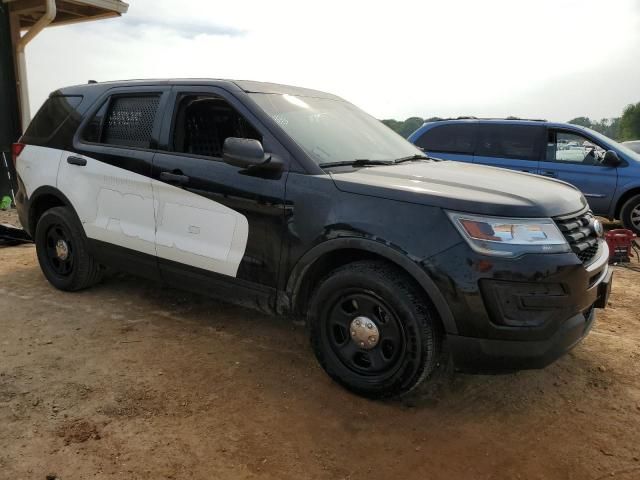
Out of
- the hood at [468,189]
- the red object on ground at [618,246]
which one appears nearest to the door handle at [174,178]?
the hood at [468,189]

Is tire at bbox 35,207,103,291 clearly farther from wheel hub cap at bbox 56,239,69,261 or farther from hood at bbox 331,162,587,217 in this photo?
hood at bbox 331,162,587,217

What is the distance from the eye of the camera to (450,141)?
8.61 metres

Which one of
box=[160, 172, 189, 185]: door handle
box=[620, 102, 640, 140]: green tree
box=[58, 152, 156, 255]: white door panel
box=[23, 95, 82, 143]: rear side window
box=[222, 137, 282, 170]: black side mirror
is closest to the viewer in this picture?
box=[222, 137, 282, 170]: black side mirror

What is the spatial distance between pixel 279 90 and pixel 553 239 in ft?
6.86

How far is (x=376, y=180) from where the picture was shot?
2.93 meters

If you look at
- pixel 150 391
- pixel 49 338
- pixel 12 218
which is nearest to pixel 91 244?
pixel 49 338

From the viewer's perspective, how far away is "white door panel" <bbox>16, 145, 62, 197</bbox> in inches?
174

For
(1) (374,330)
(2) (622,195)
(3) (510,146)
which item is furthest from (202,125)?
(2) (622,195)

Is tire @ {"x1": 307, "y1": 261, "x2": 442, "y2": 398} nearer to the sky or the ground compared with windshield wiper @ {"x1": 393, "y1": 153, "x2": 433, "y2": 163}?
nearer to the ground

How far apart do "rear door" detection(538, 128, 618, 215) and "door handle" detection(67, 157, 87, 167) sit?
Result: 21.7 ft

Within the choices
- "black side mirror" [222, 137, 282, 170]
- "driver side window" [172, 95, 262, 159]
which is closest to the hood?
"black side mirror" [222, 137, 282, 170]

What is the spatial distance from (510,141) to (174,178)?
6.38 metres

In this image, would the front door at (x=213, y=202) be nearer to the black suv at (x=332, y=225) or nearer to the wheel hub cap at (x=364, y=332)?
the black suv at (x=332, y=225)

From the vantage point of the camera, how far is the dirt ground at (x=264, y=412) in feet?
7.93
